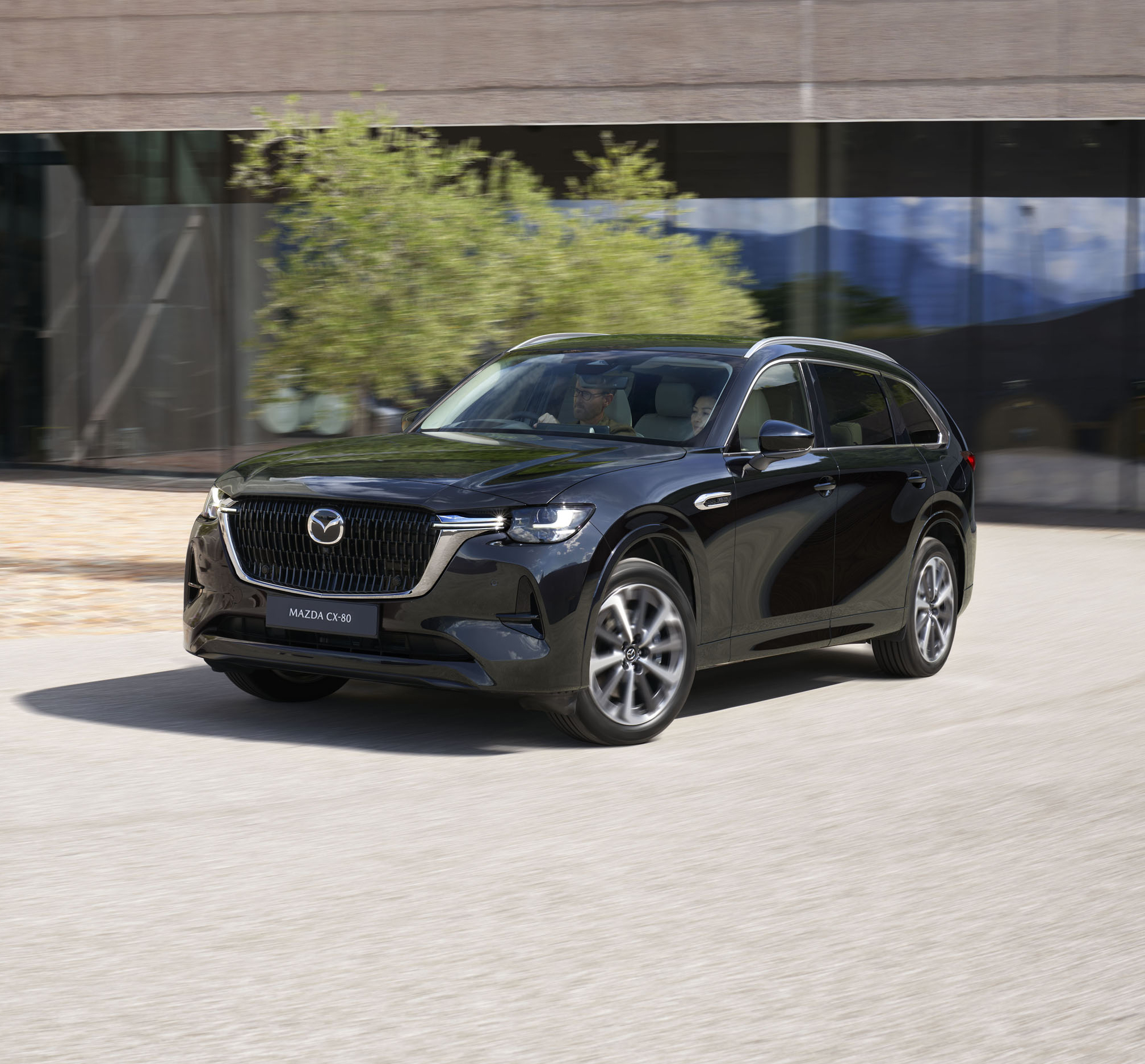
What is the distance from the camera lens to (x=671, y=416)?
311 inches

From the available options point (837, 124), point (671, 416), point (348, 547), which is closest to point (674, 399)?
point (671, 416)

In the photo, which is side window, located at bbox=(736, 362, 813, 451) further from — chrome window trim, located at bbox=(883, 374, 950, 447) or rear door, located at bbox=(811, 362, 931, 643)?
chrome window trim, located at bbox=(883, 374, 950, 447)

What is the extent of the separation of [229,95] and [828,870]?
18.9 m

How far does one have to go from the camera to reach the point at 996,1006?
409 cm

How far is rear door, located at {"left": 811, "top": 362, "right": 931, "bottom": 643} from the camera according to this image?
8492 millimetres

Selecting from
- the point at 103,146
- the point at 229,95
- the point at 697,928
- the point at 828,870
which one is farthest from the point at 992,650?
the point at 103,146

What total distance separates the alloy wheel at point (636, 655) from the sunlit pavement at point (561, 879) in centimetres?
20

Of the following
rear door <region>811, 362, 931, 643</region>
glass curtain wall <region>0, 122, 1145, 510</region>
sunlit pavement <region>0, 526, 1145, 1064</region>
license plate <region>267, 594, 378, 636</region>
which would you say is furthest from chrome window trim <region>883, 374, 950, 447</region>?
glass curtain wall <region>0, 122, 1145, 510</region>

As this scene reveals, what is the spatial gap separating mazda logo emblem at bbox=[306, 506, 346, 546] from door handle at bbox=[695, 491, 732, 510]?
4.96 ft

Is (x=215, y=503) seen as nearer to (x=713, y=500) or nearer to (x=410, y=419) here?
(x=410, y=419)

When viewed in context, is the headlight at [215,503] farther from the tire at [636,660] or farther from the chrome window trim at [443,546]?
the tire at [636,660]

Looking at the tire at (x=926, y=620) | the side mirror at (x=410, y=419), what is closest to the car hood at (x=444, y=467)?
the side mirror at (x=410, y=419)

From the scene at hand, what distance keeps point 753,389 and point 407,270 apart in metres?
5.50

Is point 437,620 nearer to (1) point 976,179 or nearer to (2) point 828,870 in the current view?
(2) point 828,870
